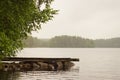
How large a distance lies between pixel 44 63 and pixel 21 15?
22306 millimetres

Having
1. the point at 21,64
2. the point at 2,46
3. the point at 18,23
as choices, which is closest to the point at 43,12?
the point at 18,23

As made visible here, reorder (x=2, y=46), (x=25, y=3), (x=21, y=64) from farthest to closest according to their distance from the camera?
(x=21, y=64)
(x=25, y=3)
(x=2, y=46)

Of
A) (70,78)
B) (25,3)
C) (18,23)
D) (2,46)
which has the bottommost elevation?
(70,78)

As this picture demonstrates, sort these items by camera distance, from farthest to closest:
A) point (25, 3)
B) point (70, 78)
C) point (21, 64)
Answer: point (21, 64) < point (70, 78) < point (25, 3)

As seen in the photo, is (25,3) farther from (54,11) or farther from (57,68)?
(57,68)

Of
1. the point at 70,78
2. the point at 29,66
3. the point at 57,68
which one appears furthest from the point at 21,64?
the point at 70,78

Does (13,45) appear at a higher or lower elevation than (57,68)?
higher

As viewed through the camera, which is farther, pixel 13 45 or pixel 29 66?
pixel 29 66

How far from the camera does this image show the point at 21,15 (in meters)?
30.1

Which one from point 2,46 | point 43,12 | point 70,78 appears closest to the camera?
point 2,46

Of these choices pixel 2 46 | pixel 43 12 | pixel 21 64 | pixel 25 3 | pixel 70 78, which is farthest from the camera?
pixel 21 64

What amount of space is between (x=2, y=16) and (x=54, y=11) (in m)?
5.90

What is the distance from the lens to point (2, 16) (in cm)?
2883

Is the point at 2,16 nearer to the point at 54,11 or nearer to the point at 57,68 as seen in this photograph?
the point at 54,11
